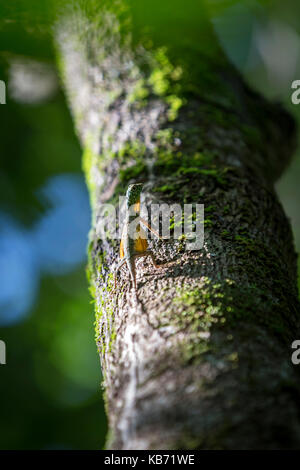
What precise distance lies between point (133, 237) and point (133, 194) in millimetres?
478

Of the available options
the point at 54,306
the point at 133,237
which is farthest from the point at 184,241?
the point at 54,306

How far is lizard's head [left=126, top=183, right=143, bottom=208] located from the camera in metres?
2.90

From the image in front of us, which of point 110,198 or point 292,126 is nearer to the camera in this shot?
point 110,198

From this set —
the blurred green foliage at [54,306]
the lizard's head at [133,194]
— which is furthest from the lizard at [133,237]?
the blurred green foliage at [54,306]

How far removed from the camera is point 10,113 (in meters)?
7.59

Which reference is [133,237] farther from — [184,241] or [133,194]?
[133,194]

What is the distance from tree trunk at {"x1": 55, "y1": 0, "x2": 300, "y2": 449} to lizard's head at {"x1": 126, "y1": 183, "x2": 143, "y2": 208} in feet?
0.27

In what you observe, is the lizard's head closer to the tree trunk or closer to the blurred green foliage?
the tree trunk

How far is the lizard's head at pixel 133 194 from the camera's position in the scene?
2900 mm

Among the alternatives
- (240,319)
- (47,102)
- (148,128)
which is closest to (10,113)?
(47,102)

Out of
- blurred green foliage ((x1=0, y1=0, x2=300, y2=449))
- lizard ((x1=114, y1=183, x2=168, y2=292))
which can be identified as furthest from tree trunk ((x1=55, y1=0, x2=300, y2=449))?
blurred green foliage ((x1=0, y1=0, x2=300, y2=449))

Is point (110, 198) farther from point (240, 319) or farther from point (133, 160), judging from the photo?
point (240, 319)

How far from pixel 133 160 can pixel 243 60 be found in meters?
8.67

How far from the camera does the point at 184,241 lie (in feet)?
8.25
